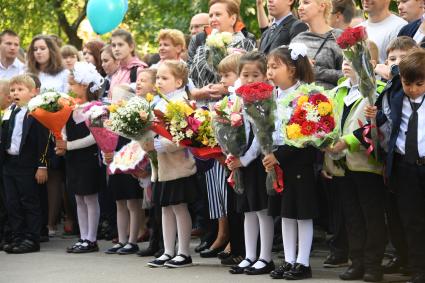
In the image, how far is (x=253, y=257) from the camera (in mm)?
9242

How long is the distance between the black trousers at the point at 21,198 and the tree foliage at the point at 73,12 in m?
9.94

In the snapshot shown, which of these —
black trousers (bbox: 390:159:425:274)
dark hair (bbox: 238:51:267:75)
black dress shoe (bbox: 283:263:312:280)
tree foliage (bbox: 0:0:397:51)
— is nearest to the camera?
black trousers (bbox: 390:159:425:274)

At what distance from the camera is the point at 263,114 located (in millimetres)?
8430

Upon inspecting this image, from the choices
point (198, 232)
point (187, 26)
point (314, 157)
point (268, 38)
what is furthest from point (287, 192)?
point (187, 26)

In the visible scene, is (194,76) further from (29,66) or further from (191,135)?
(29,66)

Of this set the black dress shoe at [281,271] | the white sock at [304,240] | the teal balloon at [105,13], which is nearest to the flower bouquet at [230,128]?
the white sock at [304,240]

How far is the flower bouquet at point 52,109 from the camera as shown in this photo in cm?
1119

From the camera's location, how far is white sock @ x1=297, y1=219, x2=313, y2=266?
864cm

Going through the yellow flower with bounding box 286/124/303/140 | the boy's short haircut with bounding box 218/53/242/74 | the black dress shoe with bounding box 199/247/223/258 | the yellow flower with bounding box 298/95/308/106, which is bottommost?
the black dress shoe with bounding box 199/247/223/258

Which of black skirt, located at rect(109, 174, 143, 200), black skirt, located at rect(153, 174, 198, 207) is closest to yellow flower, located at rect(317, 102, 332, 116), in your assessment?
black skirt, located at rect(153, 174, 198, 207)

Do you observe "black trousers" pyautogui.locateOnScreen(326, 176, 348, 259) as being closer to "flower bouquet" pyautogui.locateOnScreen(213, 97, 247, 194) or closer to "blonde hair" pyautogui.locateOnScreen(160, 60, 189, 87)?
"flower bouquet" pyautogui.locateOnScreen(213, 97, 247, 194)

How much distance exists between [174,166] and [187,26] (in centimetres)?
1166

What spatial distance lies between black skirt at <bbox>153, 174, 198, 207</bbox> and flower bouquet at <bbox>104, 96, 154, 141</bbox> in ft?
1.94

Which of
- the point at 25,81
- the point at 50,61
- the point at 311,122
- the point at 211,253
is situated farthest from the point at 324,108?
the point at 50,61
